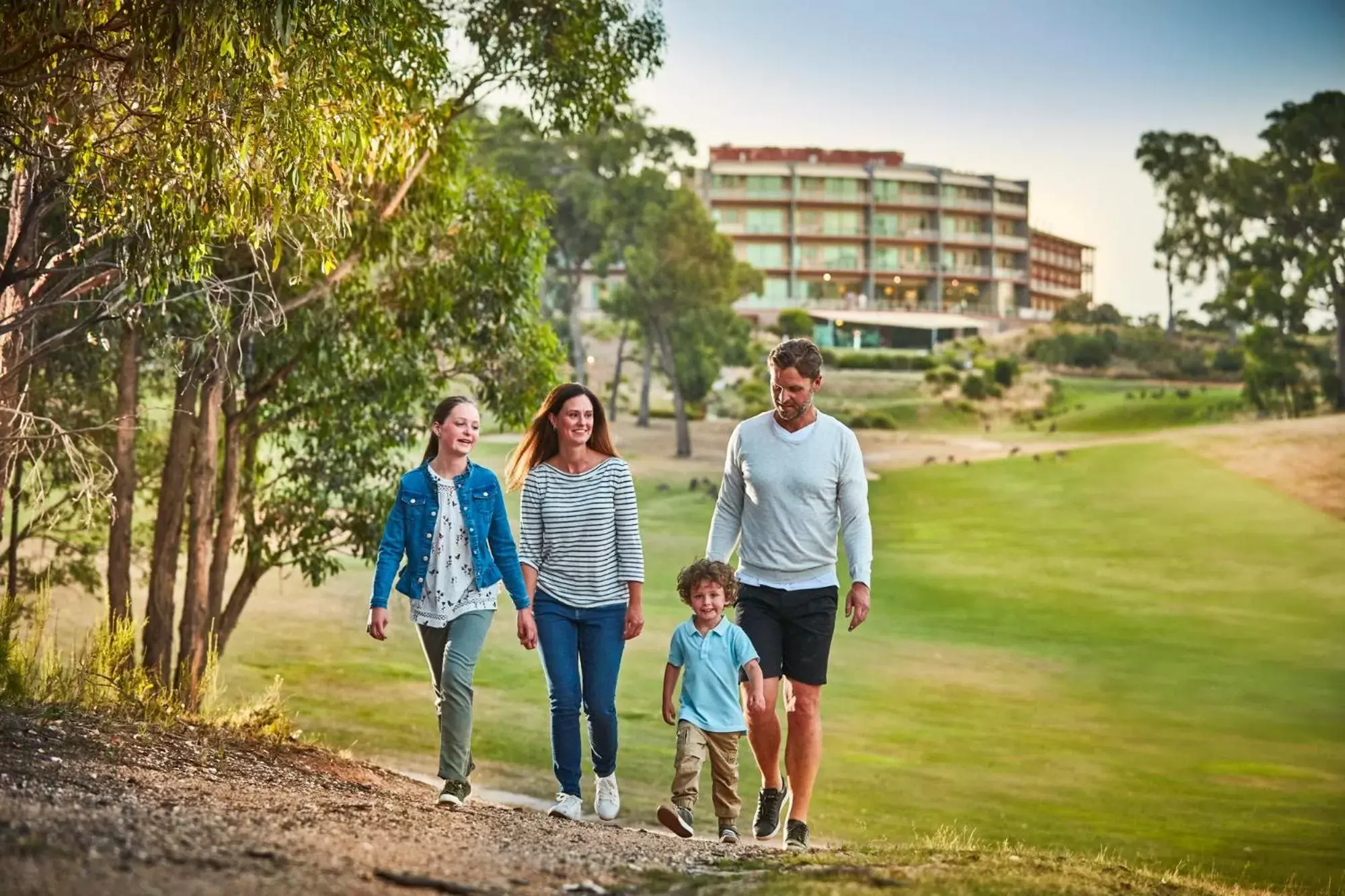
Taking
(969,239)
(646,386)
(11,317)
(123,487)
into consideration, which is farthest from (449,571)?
(969,239)

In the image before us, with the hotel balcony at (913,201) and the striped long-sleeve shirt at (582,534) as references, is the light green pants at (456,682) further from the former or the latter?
the hotel balcony at (913,201)

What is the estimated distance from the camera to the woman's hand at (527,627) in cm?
659

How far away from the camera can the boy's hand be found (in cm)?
670

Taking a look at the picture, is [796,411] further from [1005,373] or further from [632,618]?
[1005,373]

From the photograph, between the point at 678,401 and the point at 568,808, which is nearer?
the point at 568,808

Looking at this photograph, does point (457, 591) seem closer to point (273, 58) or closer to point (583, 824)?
point (583, 824)

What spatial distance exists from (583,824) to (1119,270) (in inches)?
1844

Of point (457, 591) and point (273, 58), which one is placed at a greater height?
point (273, 58)

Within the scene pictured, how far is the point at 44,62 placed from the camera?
7973 millimetres

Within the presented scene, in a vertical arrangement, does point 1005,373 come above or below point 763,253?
below

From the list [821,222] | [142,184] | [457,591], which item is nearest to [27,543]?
[142,184]

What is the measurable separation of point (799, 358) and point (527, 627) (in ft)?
4.95

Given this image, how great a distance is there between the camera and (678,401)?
42.6 m

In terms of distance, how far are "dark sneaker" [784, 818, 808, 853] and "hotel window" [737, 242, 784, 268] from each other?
60.2 m
